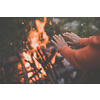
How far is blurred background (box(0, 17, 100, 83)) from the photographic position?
10.1 feet

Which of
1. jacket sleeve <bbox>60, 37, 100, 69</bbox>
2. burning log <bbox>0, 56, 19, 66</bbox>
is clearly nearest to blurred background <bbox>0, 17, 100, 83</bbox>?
burning log <bbox>0, 56, 19, 66</bbox>

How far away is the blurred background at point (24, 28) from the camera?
10.1ft

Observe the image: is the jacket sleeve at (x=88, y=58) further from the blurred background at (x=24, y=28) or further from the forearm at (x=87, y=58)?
the blurred background at (x=24, y=28)

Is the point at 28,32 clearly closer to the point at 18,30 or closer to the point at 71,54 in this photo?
the point at 18,30

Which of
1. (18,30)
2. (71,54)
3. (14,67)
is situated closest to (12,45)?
(18,30)

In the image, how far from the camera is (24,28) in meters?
3.22

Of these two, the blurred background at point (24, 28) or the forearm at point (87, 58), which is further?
the blurred background at point (24, 28)

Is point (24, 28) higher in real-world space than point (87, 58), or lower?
higher

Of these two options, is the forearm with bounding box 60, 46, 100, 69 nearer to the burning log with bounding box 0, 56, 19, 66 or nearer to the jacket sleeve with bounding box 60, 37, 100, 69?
the jacket sleeve with bounding box 60, 37, 100, 69

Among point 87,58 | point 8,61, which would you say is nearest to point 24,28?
point 8,61

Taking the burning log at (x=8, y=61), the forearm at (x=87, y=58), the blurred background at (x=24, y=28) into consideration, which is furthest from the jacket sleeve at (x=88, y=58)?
the blurred background at (x=24, y=28)

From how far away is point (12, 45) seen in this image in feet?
10.3

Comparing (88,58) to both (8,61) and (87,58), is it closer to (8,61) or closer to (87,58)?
(87,58)

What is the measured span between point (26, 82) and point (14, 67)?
1385 millimetres
